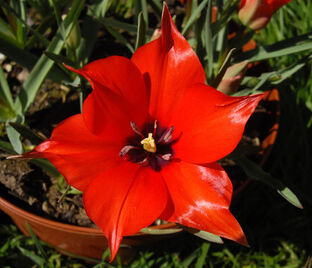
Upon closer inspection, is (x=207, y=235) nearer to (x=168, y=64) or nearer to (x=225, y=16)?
(x=168, y=64)

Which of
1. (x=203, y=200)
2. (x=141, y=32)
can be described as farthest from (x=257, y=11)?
(x=203, y=200)

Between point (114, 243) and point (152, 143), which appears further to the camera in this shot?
point (152, 143)

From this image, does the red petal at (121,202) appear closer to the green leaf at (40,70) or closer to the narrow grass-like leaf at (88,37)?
the green leaf at (40,70)

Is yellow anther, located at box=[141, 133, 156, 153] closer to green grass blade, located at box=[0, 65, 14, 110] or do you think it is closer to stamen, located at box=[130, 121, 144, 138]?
stamen, located at box=[130, 121, 144, 138]

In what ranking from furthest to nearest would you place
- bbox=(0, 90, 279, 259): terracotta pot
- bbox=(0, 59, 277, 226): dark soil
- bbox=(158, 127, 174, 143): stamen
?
bbox=(0, 59, 277, 226): dark soil → bbox=(0, 90, 279, 259): terracotta pot → bbox=(158, 127, 174, 143): stamen

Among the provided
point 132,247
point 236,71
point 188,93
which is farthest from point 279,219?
point 188,93

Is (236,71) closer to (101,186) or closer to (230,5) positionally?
(230,5)

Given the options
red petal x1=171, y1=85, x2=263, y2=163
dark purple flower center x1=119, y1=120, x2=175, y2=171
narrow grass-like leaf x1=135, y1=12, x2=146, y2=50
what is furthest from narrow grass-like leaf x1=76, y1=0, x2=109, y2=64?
red petal x1=171, y1=85, x2=263, y2=163
